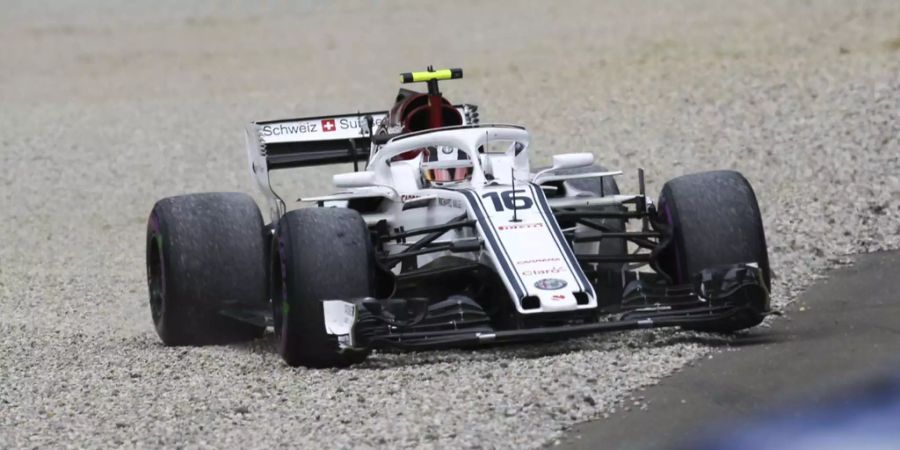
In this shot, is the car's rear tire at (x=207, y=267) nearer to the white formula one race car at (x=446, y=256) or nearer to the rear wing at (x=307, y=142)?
the white formula one race car at (x=446, y=256)

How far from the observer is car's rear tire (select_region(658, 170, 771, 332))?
1137 centimetres

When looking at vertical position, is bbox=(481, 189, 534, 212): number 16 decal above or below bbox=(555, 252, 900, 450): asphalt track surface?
above

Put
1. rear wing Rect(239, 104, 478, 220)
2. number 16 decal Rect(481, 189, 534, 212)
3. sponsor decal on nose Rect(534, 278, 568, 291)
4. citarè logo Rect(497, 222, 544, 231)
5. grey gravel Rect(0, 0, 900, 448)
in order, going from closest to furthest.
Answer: grey gravel Rect(0, 0, 900, 448) → sponsor decal on nose Rect(534, 278, 568, 291) → citarè logo Rect(497, 222, 544, 231) → number 16 decal Rect(481, 189, 534, 212) → rear wing Rect(239, 104, 478, 220)

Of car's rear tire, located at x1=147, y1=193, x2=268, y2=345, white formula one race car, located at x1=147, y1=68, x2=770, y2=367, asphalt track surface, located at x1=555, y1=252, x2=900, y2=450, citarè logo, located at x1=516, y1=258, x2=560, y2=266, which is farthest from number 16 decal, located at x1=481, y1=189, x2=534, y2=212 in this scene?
car's rear tire, located at x1=147, y1=193, x2=268, y2=345

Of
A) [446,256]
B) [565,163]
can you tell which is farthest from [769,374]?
[565,163]

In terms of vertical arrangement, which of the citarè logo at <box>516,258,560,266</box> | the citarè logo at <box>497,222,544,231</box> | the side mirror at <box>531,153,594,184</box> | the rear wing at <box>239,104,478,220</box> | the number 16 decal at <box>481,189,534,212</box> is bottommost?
the citarè logo at <box>516,258,560,266</box>

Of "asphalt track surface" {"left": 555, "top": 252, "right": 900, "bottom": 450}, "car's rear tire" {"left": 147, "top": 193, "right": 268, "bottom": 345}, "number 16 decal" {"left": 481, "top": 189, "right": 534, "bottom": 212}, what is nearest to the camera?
"asphalt track surface" {"left": 555, "top": 252, "right": 900, "bottom": 450}

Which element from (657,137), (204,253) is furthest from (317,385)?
(657,137)

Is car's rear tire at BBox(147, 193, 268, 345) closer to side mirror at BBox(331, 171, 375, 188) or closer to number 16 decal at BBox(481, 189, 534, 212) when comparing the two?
side mirror at BBox(331, 171, 375, 188)

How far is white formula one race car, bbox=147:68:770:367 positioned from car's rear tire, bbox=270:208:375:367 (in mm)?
11

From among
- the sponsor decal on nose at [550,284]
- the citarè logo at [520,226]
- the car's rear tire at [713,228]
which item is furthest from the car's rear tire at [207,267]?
the car's rear tire at [713,228]

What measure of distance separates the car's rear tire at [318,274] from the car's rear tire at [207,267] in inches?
73.4

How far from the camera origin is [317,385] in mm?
10273

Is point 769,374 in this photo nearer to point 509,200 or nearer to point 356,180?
point 509,200
